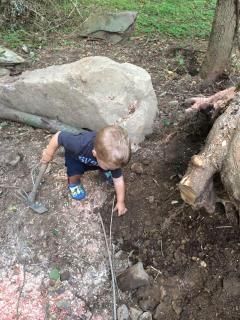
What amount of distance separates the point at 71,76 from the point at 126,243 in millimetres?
1309

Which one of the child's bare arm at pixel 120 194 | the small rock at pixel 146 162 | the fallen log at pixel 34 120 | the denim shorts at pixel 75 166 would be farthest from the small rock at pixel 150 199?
the fallen log at pixel 34 120

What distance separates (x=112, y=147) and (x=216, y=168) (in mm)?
606

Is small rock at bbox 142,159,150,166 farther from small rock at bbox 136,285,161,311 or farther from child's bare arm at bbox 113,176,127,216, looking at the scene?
small rock at bbox 136,285,161,311

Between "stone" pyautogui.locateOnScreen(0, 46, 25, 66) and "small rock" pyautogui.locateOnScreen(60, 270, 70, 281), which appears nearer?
"small rock" pyautogui.locateOnScreen(60, 270, 70, 281)

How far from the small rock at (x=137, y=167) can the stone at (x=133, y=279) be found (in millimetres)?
734

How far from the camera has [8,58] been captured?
14.6 ft

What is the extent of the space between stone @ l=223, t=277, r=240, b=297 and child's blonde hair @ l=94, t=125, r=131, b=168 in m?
0.96

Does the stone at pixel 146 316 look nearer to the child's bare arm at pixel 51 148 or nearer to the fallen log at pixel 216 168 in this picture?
the fallen log at pixel 216 168

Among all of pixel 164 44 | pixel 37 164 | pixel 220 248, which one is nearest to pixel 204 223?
pixel 220 248

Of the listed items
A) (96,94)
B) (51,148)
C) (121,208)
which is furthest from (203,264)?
(96,94)

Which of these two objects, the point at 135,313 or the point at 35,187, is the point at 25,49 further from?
the point at 135,313

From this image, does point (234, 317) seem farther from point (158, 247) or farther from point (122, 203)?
point (122, 203)

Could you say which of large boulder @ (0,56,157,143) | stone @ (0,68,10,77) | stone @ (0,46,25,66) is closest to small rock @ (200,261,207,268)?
large boulder @ (0,56,157,143)

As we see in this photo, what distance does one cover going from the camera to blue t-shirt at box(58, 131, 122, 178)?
9.47ft
